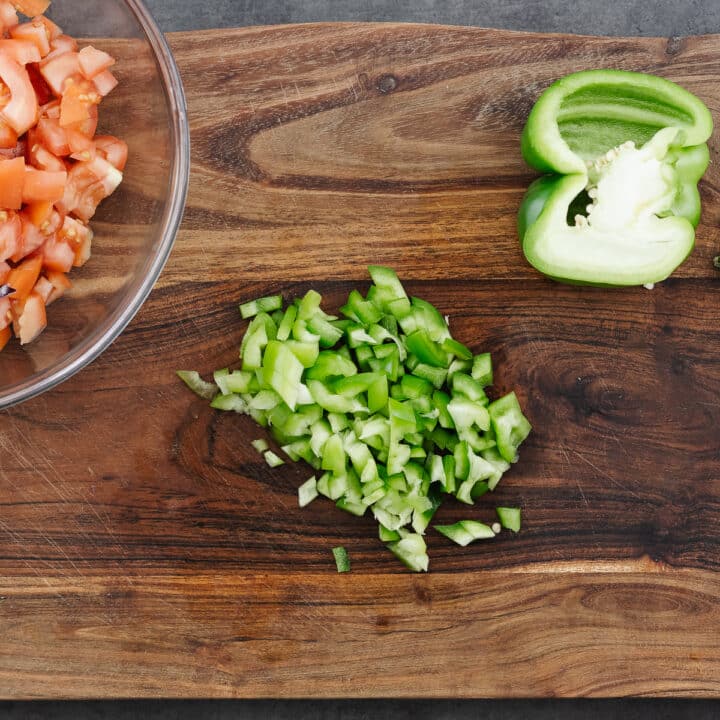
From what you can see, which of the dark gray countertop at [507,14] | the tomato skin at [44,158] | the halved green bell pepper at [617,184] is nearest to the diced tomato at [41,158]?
the tomato skin at [44,158]

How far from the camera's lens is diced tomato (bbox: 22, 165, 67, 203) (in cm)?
132

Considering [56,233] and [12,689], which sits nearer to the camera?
[56,233]

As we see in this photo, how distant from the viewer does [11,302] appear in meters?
1.40

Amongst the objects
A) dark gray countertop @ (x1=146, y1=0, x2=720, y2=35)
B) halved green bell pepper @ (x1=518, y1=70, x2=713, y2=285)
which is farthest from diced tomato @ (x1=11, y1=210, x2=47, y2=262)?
halved green bell pepper @ (x1=518, y1=70, x2=713, y2=285)

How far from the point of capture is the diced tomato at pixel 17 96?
130 centimetres

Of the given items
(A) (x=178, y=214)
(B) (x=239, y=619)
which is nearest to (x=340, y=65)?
(A) (x=178, y=214)

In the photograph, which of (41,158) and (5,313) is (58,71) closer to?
(41,158)

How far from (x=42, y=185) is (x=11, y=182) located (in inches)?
1.9

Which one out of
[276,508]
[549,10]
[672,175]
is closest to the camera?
[672,175]

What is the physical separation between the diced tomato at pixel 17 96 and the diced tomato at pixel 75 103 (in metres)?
0.05

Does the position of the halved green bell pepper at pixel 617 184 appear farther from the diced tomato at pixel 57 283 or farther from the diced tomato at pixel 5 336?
the diced tomato at pixel 5 336

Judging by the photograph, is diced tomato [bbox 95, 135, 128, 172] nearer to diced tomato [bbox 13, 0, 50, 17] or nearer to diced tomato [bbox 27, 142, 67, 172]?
diced tomato [bbox 27, 142, 67, 172]

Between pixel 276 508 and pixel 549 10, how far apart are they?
3.99 ft

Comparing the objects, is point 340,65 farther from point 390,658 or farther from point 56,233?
point 390,658
